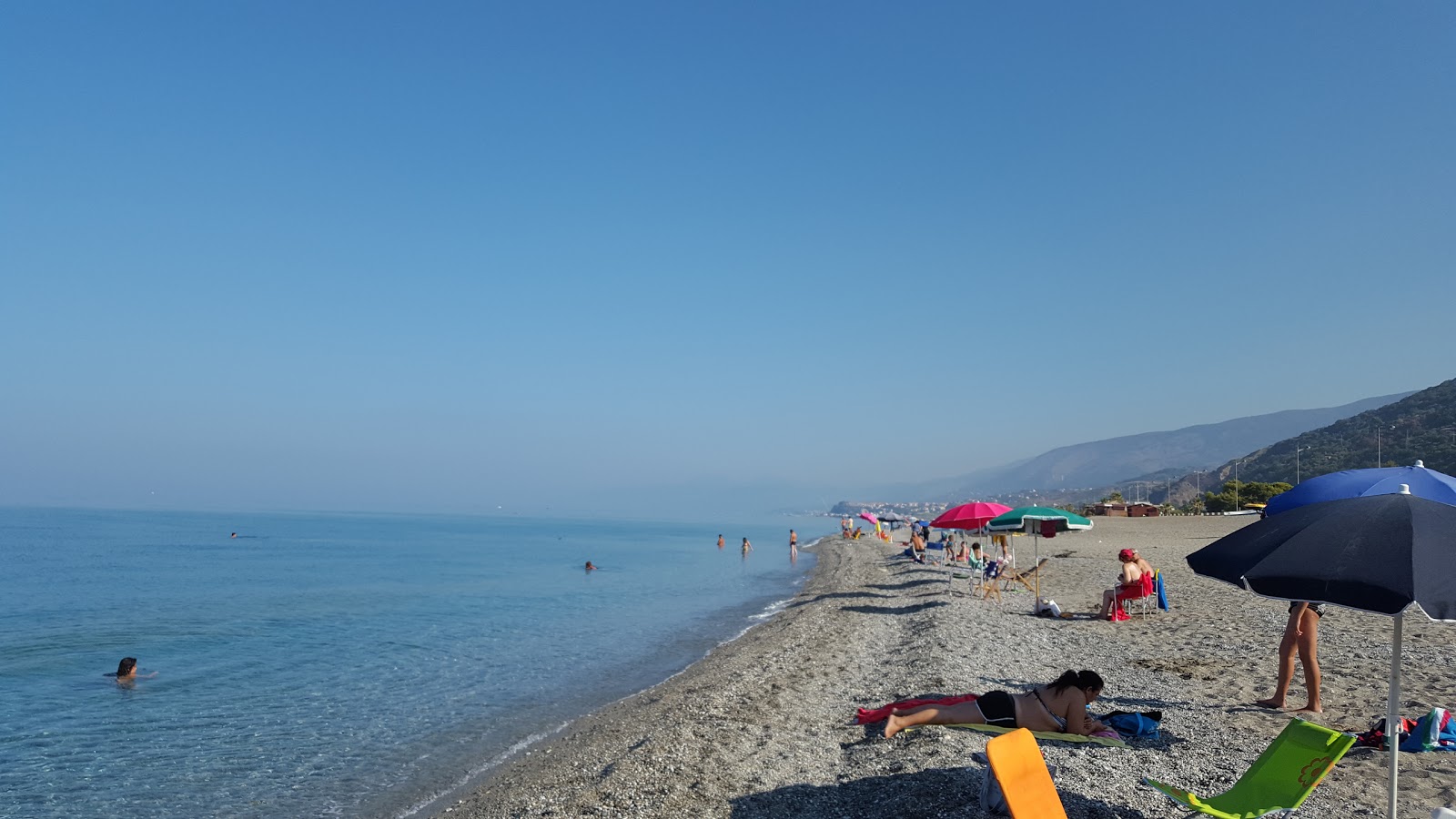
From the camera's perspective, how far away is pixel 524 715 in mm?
12062

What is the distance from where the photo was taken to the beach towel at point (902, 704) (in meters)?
6.88

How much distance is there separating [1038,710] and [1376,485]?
9.03ft

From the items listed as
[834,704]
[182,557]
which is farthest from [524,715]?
[182,557]

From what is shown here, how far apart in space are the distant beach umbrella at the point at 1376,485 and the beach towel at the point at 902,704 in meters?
2.70

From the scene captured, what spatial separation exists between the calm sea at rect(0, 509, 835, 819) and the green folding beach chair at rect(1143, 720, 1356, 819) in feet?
22.2

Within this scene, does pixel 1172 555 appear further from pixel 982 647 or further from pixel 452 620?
pixel 452 620

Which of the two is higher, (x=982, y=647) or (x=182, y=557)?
(x=982, y=647)

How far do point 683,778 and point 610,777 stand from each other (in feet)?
2.43

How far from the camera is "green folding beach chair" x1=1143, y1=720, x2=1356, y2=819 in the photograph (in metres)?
4.75

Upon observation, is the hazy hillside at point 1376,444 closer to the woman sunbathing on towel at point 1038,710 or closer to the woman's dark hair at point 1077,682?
the woman's dark hair at point 1077,682

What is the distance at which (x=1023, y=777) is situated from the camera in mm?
4664

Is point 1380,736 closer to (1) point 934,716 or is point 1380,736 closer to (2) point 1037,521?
(1) point 934,716

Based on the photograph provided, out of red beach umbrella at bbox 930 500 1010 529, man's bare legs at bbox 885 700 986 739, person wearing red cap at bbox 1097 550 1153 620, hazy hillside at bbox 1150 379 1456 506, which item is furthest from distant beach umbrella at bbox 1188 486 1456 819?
hazy hillside at bbox 1150 379 1456 506

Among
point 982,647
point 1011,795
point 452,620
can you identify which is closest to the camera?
point 1011,795
